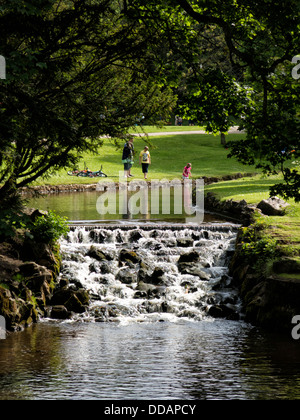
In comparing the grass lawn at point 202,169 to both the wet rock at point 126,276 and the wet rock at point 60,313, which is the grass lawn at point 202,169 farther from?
the wet rock at point 60,313

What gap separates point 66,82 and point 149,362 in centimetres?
528

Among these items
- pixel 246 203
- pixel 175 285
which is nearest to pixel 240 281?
pixel 175 285

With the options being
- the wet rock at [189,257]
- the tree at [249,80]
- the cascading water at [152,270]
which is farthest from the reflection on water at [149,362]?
the wet rock at [189,257]

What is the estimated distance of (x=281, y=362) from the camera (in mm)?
11195

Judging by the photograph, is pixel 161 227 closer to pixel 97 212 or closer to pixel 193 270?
pixel 193 270

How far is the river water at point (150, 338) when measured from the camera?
965 centimetres

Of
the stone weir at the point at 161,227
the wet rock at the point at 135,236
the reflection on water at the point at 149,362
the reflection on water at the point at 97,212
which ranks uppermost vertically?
the reflection on water at the point at 97,212

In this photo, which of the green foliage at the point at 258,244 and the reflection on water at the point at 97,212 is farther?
the reflection on water at the point at 97,212

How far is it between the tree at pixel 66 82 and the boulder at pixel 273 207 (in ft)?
25.4

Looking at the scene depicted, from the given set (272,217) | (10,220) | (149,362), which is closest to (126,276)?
(272,217)

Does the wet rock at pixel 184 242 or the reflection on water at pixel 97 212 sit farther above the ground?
the reflection on water at pixel 97 212
